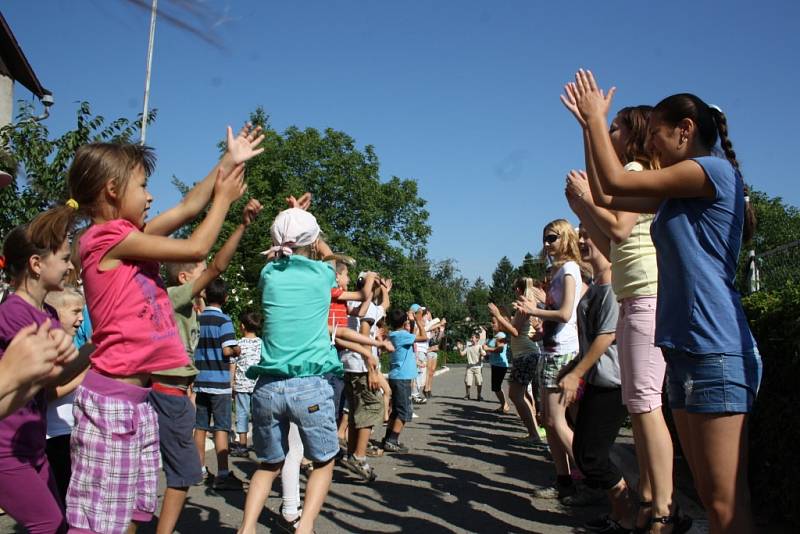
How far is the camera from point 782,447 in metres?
4.44

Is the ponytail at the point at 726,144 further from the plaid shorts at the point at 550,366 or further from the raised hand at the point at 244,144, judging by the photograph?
the plaid shorts at the point at 550,366

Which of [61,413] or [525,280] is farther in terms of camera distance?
[525,280]

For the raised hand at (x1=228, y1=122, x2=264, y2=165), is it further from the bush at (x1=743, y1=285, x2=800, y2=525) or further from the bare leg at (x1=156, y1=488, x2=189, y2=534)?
the bush at (x1=743, y1=285, x2=800, y2=525)

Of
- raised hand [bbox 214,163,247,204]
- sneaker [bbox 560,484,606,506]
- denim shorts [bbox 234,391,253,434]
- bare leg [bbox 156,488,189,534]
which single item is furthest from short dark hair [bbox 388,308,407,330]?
raised hand [bbox 214,163,247,204]

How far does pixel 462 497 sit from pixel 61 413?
→ 10.9 feet

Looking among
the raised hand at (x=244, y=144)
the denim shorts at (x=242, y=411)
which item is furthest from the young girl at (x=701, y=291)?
the denim shorts at (x=242, y=411)

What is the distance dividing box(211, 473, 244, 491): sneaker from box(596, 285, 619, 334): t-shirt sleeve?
3753mm

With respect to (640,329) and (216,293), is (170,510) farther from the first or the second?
(216,293)

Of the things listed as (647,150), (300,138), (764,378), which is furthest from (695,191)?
(300,138)

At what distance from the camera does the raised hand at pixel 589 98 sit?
282cm

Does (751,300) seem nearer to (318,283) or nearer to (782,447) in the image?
(782,447)

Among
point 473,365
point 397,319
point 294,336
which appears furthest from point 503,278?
point 294,336

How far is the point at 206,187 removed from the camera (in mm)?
3100

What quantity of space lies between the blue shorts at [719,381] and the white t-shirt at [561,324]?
2.80m
